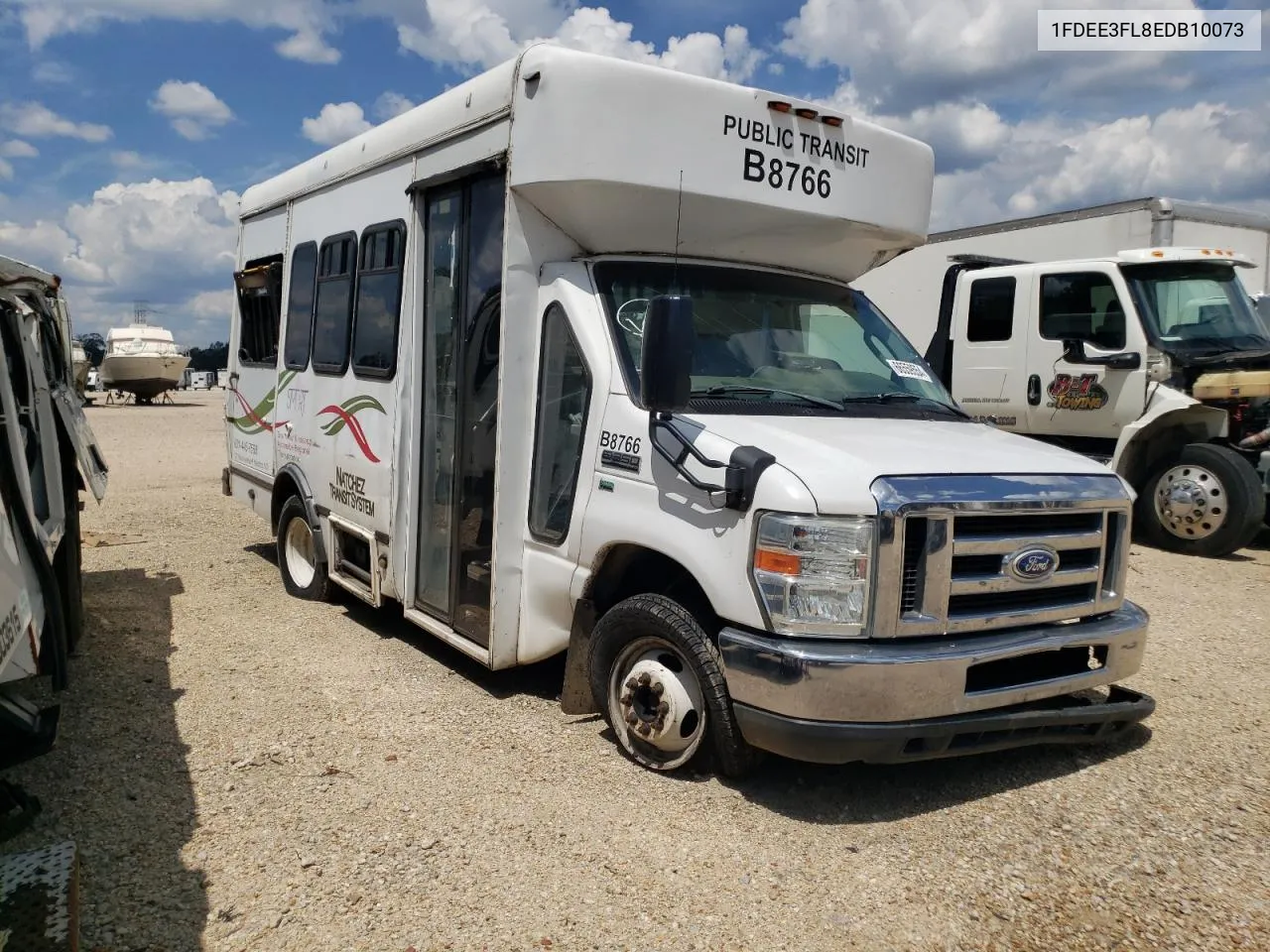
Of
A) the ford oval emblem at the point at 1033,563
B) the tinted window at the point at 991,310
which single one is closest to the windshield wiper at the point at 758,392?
the ford oval emblem at the point at 1033,563

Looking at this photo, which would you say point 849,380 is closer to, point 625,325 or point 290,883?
point 625,325

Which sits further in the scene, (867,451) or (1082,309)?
(1082,309)

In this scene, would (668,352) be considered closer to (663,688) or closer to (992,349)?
(663,688)

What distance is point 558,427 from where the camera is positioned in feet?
15.5

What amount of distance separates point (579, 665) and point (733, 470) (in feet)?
4.68

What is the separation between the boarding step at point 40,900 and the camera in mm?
2658

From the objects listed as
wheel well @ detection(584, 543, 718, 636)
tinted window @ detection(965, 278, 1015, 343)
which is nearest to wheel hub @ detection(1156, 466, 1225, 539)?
tinted window @ detection(965, 278, 1015, 343)

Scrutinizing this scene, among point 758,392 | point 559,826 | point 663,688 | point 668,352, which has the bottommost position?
point 559,826

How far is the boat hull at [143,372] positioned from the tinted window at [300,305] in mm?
28805

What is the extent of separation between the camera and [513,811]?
390 cm

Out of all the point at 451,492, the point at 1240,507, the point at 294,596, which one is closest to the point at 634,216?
the point at 451,492

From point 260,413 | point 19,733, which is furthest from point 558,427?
point 260,413

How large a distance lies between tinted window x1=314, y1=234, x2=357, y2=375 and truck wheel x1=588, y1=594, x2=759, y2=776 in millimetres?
3091

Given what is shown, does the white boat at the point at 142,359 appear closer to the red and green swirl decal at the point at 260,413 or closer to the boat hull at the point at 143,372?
the boat hull at the point at 143,372
